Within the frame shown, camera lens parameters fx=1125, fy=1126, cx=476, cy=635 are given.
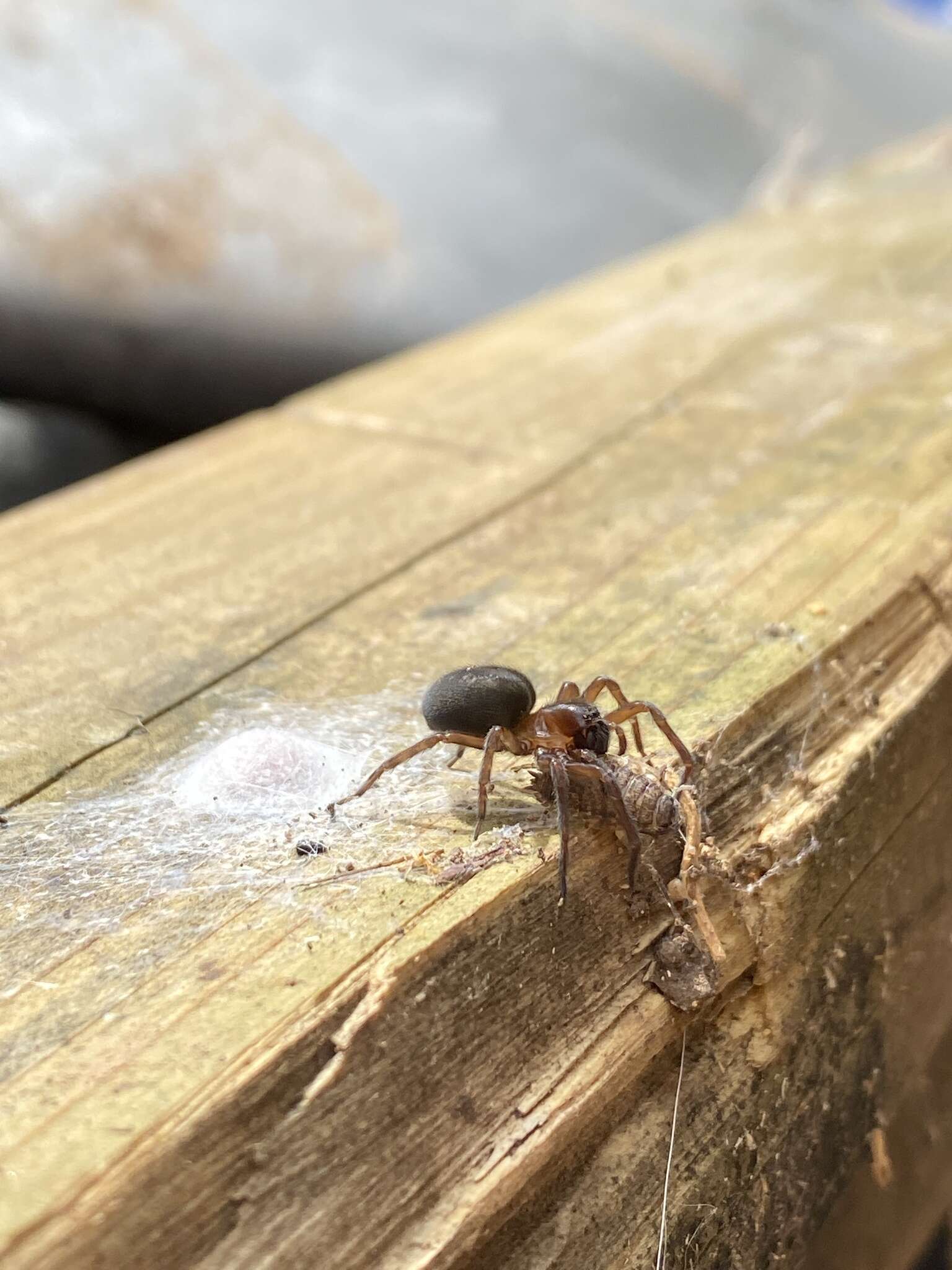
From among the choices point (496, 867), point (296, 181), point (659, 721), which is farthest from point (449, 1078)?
point (296, 181)

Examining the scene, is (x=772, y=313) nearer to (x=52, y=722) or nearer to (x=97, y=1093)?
(x=52, y=722)

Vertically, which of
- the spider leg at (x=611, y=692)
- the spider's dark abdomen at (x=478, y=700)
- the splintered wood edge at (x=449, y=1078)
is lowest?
the splintered wood edge at (x=449, y=1078)

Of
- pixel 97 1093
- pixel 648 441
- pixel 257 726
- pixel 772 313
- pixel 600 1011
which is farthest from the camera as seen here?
pixel 772 313

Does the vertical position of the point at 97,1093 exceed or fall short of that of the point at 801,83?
it falls short

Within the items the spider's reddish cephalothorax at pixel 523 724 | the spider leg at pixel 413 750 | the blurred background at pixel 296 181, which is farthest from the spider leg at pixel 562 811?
the blurred background at pixel 296 181

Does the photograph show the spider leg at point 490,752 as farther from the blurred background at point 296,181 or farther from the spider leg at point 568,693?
the blurred background at point 296,181

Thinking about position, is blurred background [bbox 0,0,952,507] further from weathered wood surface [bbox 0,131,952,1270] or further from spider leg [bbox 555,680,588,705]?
spider leg [bbox 555,680,588,705]

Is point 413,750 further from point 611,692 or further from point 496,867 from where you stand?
point 496,867

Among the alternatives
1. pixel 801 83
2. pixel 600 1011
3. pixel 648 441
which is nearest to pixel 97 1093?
pixel 600 1011
